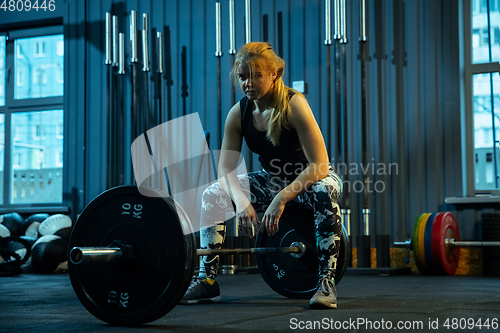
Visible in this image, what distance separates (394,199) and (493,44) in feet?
4.42

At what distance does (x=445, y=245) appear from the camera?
359 cm

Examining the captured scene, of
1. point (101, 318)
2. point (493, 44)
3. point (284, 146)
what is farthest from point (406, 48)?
point (101, 318)

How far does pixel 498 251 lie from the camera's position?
373cm

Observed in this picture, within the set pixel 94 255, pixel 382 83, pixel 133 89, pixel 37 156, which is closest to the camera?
pixel 94 255

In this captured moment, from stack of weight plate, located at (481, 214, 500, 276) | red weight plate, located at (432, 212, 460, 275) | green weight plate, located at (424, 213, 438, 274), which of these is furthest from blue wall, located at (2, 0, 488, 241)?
green weight plate, located at (424, 213, 438, 274)

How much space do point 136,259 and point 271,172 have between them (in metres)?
0.76

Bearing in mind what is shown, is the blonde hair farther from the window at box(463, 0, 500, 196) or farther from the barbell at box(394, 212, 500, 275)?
the window at box(463, 0, 500, 196)

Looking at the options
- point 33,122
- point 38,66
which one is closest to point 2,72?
point 38,66

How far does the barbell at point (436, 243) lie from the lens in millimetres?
3535

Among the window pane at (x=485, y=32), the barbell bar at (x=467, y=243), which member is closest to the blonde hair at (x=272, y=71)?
the barbell bar at (x=467, y=243)

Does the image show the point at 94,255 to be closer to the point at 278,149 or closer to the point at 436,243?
the point at 278,149

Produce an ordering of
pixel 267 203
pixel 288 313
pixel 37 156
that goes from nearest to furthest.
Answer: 1. pixel 288 313
2. pixel 267 203
3. pixel 37 156

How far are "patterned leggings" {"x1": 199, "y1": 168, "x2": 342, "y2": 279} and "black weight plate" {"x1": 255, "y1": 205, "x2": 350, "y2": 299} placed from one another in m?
0.10

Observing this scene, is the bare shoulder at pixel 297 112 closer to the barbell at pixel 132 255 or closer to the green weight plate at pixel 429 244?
the barbell at pixel 132 255
